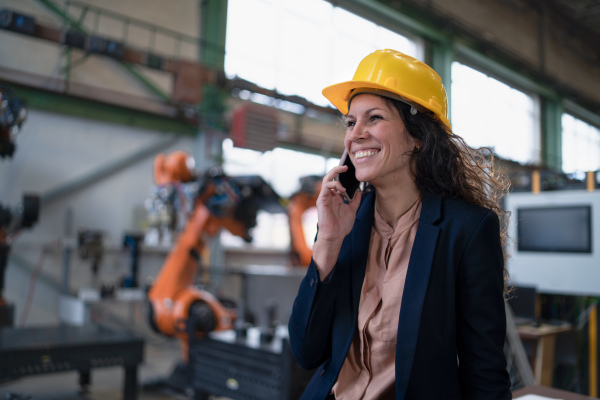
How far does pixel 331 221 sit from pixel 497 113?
12674 millimetres

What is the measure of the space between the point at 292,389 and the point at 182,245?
8.53 feet

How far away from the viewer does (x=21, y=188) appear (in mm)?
6227

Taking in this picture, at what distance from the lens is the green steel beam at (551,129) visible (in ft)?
46.1

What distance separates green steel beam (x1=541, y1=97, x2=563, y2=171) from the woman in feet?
47.3

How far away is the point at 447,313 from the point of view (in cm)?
111

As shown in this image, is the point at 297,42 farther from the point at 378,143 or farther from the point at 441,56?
the point at 378,143

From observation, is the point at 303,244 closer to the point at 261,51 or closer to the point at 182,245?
the point at 182,245

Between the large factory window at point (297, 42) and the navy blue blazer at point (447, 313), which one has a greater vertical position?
the large factory window at point (297, 42)

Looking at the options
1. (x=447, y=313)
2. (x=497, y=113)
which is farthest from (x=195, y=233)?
(x=497, y=113)

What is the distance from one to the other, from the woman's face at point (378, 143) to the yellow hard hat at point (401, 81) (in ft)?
0.15

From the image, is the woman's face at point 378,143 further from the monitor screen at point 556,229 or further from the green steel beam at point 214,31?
the green steel beam at point 214,31

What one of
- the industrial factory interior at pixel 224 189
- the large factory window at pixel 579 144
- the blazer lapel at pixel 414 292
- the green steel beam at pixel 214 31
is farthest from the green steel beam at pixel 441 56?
the blazer lapel at pixel 414 292

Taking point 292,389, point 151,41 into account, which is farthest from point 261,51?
point 292,389

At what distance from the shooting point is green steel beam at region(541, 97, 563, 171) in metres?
14.0
